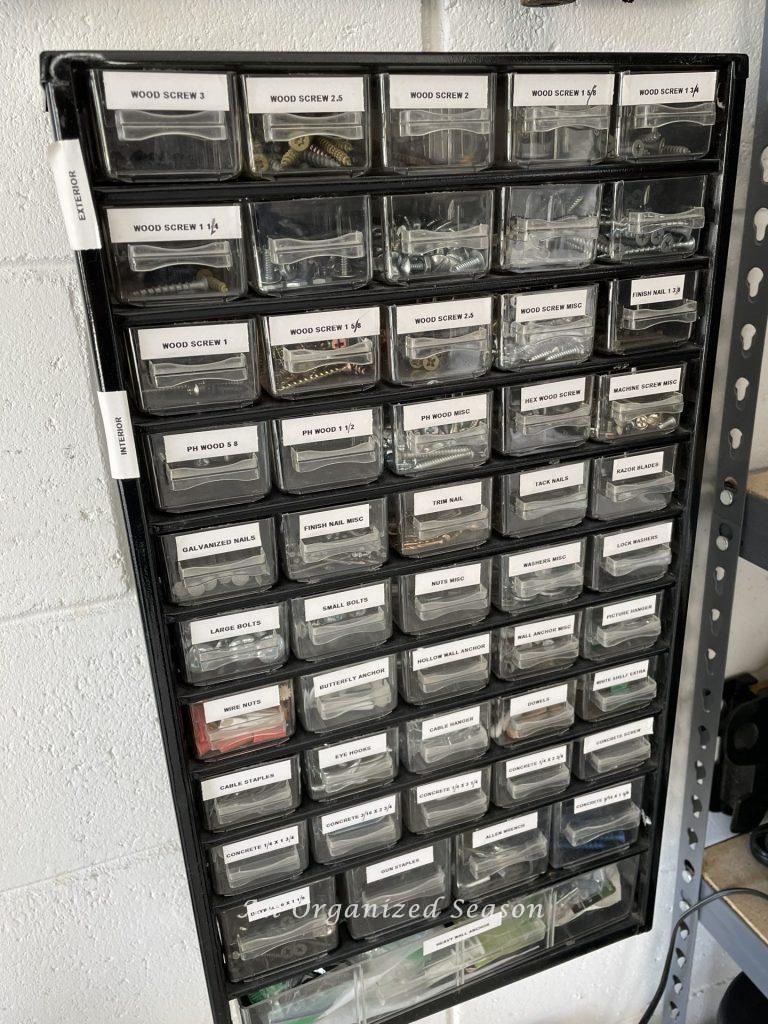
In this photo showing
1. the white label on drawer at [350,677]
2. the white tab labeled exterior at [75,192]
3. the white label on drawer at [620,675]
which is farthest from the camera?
the white label on drawer at [620,675]

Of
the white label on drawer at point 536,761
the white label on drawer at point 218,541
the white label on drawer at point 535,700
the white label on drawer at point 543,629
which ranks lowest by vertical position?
the white label on drawer at point 536,761

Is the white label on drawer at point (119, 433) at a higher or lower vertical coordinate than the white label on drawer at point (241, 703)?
higher

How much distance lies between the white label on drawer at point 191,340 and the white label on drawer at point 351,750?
359mm

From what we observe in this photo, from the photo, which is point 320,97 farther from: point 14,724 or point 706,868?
point 706,868

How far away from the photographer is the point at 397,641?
Result: 688mm

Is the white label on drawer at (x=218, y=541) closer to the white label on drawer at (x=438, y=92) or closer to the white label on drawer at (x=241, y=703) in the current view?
the white label on drawer at (x=241, y=703)

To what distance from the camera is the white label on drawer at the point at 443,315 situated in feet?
1.92

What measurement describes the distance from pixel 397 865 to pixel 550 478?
41 centimetres

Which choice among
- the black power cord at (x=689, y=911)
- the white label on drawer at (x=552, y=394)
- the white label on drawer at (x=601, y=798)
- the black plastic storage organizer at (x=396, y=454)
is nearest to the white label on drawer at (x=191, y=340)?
the black plastic storage organizer at (x=396, y=454)

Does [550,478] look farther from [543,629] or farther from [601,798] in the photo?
[601,798]

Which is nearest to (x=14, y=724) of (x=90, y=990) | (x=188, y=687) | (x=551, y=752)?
(x=188, y=687)

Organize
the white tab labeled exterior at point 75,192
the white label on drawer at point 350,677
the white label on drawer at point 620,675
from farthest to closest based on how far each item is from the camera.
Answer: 1. the white label on drawer at point 620,675
2. the white label on drawer at point 350,677
3. the white tab labeled exterior at point 75,192

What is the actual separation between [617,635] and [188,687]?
0.41 metres

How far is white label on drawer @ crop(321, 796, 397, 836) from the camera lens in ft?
2.39
